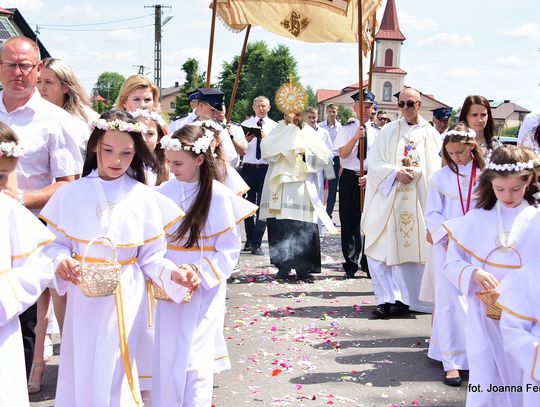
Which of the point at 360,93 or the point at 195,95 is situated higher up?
the point at 360,93

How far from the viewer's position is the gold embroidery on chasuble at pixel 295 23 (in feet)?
35.5

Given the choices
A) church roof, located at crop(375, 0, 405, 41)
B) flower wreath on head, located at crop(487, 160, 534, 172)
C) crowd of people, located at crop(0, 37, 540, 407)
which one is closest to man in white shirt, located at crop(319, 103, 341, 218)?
crowd of people, located at crop(0, 37, 540, 407)

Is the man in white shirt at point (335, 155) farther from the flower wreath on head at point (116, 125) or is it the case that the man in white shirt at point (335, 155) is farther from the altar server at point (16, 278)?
the altar server at point (16, 278)

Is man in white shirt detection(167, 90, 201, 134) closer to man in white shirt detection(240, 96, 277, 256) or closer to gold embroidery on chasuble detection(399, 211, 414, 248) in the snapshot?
gold embroidery on chasuble detection(399, 211, 414, 248)

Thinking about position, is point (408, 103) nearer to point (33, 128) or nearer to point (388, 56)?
point (33, 128)

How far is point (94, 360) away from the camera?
4.01 metres

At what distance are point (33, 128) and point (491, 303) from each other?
294cm

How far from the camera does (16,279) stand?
3461 mm

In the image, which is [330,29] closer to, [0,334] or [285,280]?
[285,280]

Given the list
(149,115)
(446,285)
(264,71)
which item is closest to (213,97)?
(149,115)

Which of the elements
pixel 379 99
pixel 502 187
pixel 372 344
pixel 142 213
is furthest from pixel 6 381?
pixel 379 99

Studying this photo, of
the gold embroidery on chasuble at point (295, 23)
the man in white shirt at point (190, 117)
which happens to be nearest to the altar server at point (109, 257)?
the man in white shirt at point (190, 117)

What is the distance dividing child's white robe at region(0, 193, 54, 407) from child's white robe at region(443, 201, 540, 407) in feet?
7.81

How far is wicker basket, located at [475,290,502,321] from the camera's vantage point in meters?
4.18
